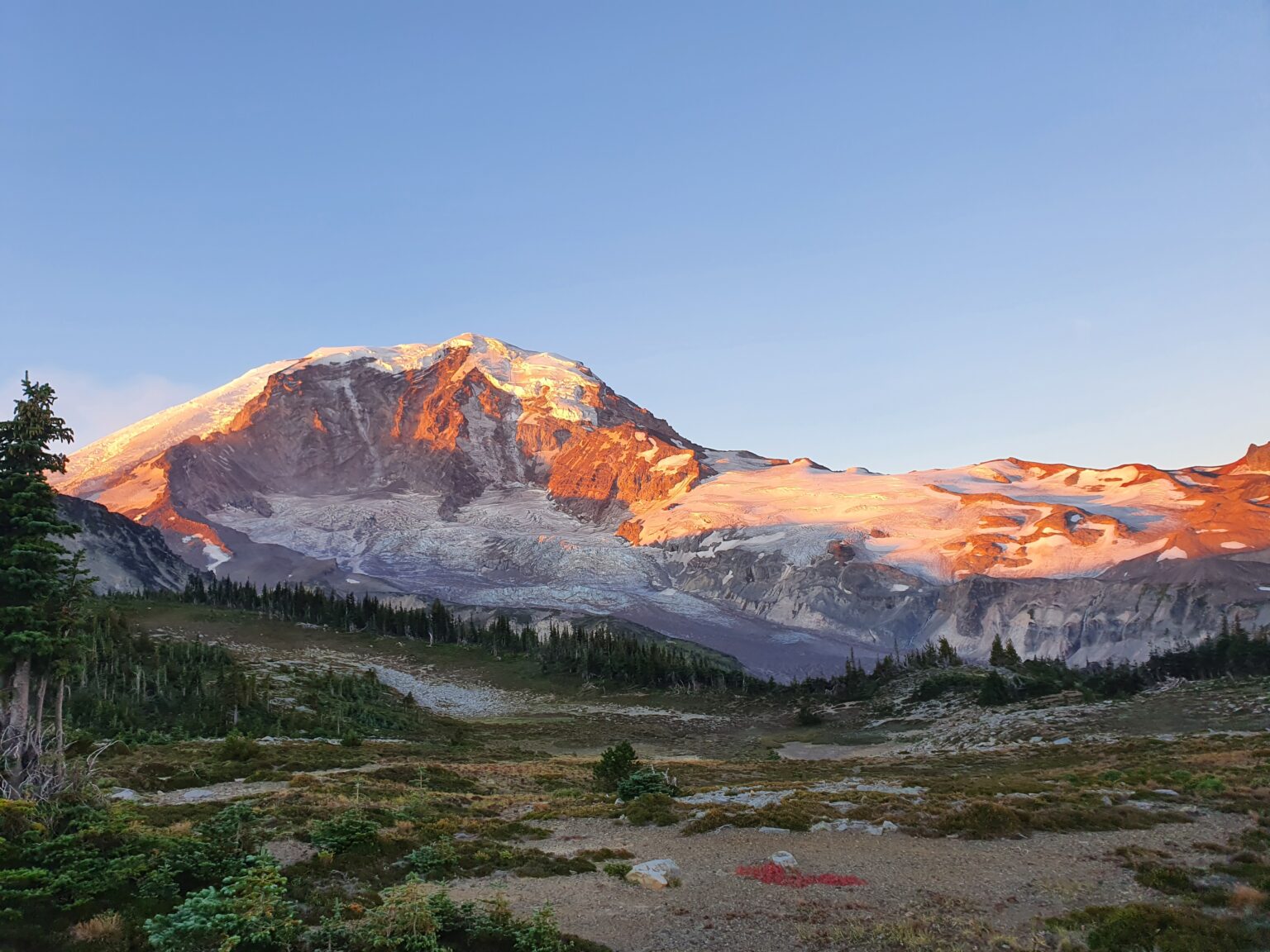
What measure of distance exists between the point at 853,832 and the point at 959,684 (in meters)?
67.3

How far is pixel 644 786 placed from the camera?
2994 centimetres

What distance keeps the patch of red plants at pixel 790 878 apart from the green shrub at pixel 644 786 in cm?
1087

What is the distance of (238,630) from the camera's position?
371ft

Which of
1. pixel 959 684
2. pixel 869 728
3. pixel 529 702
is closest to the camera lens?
pixel 869 728

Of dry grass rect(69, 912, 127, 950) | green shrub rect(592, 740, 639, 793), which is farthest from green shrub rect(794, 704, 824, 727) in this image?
dry grass rect(69, 912, 127, 950)

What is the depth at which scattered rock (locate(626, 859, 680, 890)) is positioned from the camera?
1730cm

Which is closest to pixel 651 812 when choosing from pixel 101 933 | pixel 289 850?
pixel 289 850

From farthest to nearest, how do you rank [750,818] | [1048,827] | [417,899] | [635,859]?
[750,818] → [1048,827] → [635,859] → [417,899]

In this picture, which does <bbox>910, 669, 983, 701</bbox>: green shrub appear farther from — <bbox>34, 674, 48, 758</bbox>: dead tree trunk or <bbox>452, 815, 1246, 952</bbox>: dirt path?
<bbox>34, 674, 48, 758</bbox>: dead tree trunk

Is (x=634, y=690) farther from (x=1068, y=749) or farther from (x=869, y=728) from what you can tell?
(x=1068, y=749)

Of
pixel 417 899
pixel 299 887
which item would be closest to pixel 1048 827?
pixel 417 899

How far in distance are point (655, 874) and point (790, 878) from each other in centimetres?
305

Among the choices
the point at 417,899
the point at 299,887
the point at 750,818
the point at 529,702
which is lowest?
the point at 529,702

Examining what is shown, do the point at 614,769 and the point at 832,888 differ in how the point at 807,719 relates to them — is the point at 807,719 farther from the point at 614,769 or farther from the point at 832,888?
the point at 832,888
